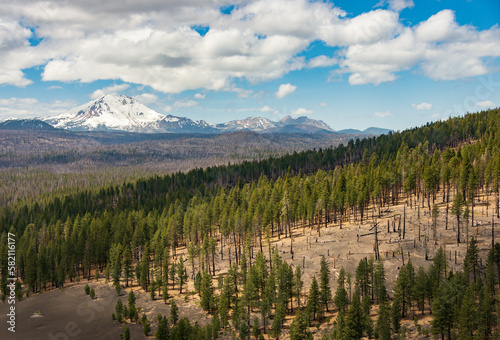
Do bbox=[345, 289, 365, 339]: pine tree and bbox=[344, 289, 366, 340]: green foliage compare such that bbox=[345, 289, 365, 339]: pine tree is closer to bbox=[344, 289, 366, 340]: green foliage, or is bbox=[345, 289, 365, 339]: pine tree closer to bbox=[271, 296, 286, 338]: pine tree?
bbox=[344, 289, 366, 340]: green foliage

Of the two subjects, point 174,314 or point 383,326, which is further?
point 174,314

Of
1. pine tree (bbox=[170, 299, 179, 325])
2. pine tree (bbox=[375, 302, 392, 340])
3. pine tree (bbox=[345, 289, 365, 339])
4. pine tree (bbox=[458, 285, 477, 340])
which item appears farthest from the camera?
pine tree (bbox=[170, 299, 179, 325])

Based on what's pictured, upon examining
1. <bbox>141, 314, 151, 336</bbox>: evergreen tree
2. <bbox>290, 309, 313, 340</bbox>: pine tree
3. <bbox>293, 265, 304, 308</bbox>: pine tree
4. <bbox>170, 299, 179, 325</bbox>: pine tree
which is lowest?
<bbox>141, 314, 151, 336</bbox>: evergreen tree

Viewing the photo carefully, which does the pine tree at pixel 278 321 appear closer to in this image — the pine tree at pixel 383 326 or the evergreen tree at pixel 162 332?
the pine tree at pixel 383 326

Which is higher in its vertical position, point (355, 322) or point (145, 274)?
point (355, 322)

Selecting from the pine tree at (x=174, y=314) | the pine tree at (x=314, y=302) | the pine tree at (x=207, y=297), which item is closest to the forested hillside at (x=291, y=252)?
the pine tree at (x=314, y=302)

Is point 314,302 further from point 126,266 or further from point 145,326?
point 126,266

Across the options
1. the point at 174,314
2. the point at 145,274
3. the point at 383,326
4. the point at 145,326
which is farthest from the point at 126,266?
the point at 383,326

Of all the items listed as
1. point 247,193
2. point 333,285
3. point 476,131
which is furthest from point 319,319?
point 476,131

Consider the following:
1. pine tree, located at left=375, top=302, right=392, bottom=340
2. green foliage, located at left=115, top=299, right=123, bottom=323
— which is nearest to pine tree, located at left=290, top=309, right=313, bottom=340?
pine tree, located at left=375, top=302, right=392, bottom=340
